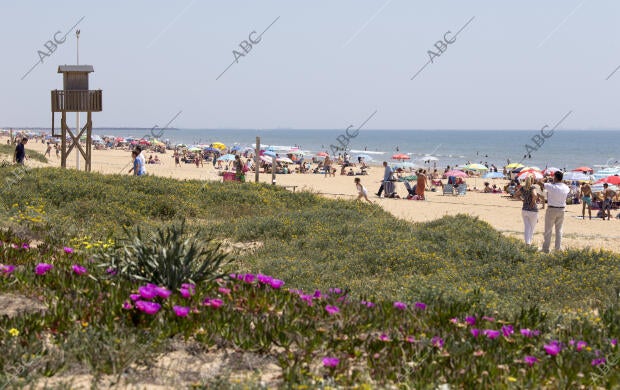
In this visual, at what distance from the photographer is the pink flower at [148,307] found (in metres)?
4.02

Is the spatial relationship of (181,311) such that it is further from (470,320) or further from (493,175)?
(493,175)

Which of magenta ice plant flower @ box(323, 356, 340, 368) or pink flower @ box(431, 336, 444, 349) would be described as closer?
magenta ice plant flower @ box(323, 356, 340, 368)

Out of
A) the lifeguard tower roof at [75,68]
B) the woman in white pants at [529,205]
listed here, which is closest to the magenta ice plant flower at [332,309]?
the woman in white pants at [529,205]

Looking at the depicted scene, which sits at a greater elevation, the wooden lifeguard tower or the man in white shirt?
the wooden lifeguard tower

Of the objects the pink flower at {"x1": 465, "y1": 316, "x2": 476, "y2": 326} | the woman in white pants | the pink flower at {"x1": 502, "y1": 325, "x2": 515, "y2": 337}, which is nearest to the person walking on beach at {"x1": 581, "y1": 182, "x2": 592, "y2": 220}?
the woman in white pants

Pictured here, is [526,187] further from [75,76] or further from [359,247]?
[75,76]

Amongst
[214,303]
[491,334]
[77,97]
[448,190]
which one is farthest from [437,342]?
[448,190]

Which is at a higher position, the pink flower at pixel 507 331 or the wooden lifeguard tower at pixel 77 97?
the wooden lifeguard tower at pixel 77 97

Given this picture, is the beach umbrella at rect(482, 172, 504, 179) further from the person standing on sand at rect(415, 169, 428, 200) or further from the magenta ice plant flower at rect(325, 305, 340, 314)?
the magenta ice plant flower at rect(325, 305, 340, 314)

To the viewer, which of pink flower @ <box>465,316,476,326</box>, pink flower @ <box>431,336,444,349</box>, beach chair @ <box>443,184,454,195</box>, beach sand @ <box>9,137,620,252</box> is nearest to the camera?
pink flower @ <box>431,336,444,349</box>

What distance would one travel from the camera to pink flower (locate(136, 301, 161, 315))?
4022mm

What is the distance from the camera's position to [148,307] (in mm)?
4035

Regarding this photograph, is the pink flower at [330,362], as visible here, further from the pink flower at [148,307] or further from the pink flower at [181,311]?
the pink flower at [148,307]

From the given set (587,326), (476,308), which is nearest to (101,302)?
(476,308)
